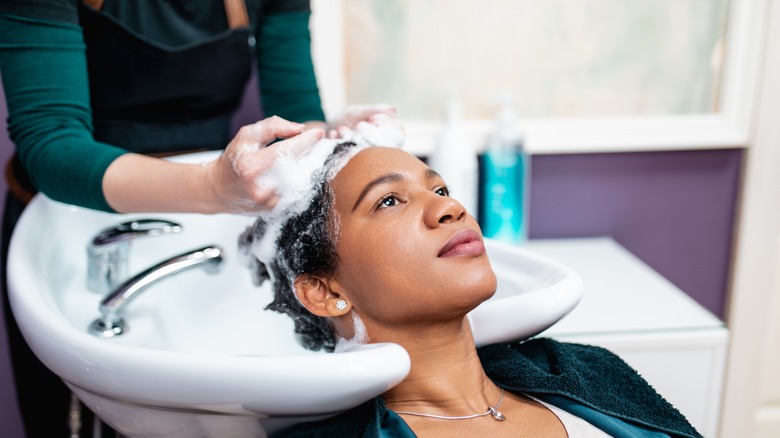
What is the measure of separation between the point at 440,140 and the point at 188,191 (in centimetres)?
81

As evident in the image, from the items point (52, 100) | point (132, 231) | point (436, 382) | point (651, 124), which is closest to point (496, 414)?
point (436, 382)

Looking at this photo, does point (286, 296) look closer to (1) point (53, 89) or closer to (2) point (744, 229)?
(1) point (53, 89)

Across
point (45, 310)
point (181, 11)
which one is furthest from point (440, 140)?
point (45, 310)

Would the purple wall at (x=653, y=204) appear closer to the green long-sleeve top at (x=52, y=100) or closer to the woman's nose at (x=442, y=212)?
the woman's nose at (x=442, y=212)

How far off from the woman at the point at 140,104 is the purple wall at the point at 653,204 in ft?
2.34

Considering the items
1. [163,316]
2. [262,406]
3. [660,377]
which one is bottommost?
[660,377]

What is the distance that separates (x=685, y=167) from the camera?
182 cm

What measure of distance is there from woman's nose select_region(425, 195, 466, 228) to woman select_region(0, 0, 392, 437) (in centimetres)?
17

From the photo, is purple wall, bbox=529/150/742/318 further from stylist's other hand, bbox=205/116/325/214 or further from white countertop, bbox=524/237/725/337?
stylist's other hand, bbox=205/116/325/214

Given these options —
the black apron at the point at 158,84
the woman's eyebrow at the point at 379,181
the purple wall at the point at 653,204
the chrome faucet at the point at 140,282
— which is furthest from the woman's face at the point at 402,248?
the purple wall at the point at 653,204

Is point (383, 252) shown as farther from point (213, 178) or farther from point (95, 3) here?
point (95, 3)

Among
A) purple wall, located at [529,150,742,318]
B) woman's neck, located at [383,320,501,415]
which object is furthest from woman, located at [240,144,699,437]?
purple wall, located at [529,150,742,318]

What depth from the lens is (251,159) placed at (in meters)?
0.83

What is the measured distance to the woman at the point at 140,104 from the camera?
926 millimetres
